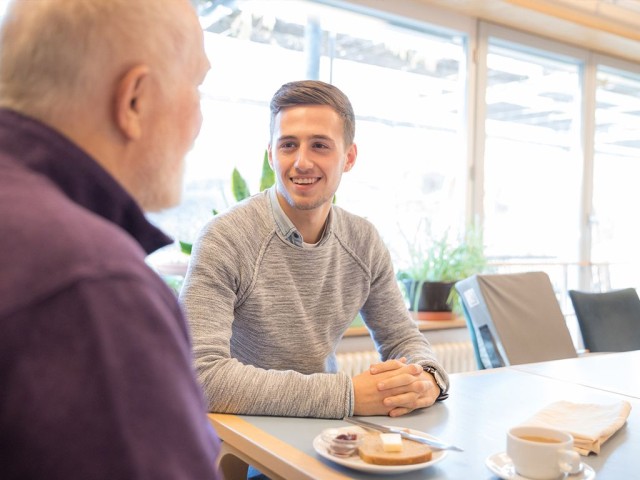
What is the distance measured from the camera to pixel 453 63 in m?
4.07

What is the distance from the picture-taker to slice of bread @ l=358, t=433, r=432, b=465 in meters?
1.05

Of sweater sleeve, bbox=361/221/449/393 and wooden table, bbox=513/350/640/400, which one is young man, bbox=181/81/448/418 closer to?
sweater sleeve, bbox=361/221/449/393

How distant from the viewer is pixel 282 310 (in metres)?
1.68

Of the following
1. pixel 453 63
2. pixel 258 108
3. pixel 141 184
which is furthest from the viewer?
pixel 453 63

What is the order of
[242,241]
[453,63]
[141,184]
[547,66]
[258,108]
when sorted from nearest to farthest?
[141,184], [242,241], [258,108], [453,63], [547,66]

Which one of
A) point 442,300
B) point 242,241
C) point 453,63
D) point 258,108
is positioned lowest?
point 442,300

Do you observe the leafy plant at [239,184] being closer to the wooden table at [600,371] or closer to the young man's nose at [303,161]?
the young man's nose at [303,161]

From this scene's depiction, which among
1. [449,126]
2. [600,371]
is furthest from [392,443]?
[449,126]

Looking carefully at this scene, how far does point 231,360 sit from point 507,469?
61 cm

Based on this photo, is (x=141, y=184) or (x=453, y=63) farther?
(x=453, y=63)

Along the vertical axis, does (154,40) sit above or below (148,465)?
above

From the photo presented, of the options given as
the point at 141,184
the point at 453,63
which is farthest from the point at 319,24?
the point at 141,184

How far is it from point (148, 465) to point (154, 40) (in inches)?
16.1

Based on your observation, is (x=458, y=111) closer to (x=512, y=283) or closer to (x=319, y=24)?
(x=319, y=24)
